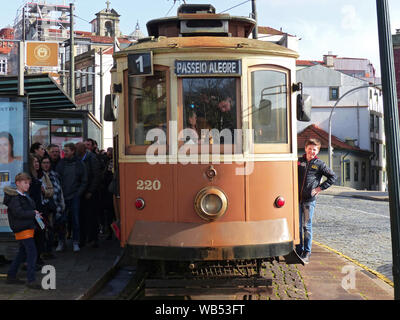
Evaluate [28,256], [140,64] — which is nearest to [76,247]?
[28,256]

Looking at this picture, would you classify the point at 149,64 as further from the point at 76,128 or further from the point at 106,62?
the point at 106,62

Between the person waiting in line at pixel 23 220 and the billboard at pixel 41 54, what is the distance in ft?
73.9

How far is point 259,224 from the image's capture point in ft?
24.0

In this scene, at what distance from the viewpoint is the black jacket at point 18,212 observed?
7848mm

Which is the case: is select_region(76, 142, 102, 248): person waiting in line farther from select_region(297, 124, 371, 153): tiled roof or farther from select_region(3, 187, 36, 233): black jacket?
select_region(297, 124, 371, 153): tiled roof

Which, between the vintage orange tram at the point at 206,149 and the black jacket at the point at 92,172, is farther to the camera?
the black jacket at the point at 92,172

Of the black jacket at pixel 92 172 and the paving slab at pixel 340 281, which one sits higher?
the black jacket at pixel 92 172

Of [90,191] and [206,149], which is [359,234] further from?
[206,149]

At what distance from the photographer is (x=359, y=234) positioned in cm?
1474

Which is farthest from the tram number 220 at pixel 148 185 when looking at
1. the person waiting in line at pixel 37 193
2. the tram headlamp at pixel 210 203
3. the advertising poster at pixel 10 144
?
the advertising poster at pixel 10 144

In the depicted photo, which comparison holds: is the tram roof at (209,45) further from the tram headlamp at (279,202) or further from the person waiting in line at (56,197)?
the person waiting in line at (56,197)
